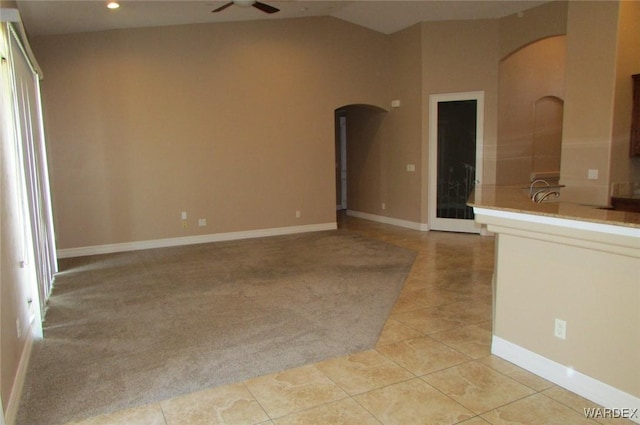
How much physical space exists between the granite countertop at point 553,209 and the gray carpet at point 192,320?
1.31 m

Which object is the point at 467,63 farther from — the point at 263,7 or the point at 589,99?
the point at 263,7

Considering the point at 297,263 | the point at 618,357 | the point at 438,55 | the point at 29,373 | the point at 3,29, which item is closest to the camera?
the point at 618,357

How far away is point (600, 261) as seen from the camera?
228 cm

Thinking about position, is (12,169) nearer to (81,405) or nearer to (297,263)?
(81,405)

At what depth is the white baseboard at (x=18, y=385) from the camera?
2.35 m

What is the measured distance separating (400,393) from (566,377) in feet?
3.14

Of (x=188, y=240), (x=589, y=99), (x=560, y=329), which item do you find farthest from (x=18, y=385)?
(x=589, y=99)

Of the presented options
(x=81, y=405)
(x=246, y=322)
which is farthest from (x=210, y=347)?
(x=81, y=405)

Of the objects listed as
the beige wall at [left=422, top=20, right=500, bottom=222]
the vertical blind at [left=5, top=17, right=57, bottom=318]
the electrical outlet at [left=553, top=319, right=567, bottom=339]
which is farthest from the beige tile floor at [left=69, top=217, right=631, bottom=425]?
the beige wall at [left=422, top=20, right=500, bottom=222]

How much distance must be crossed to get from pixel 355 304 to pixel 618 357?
7.15 feet

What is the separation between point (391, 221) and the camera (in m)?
8.30

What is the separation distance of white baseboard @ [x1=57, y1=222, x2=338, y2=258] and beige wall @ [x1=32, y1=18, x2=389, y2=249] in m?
0.08

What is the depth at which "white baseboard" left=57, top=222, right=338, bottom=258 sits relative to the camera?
6.33m

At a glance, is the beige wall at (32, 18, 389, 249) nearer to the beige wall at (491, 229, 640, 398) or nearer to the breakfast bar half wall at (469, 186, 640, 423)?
the breakfast bar half wall at (469, 186, 640, 423)
